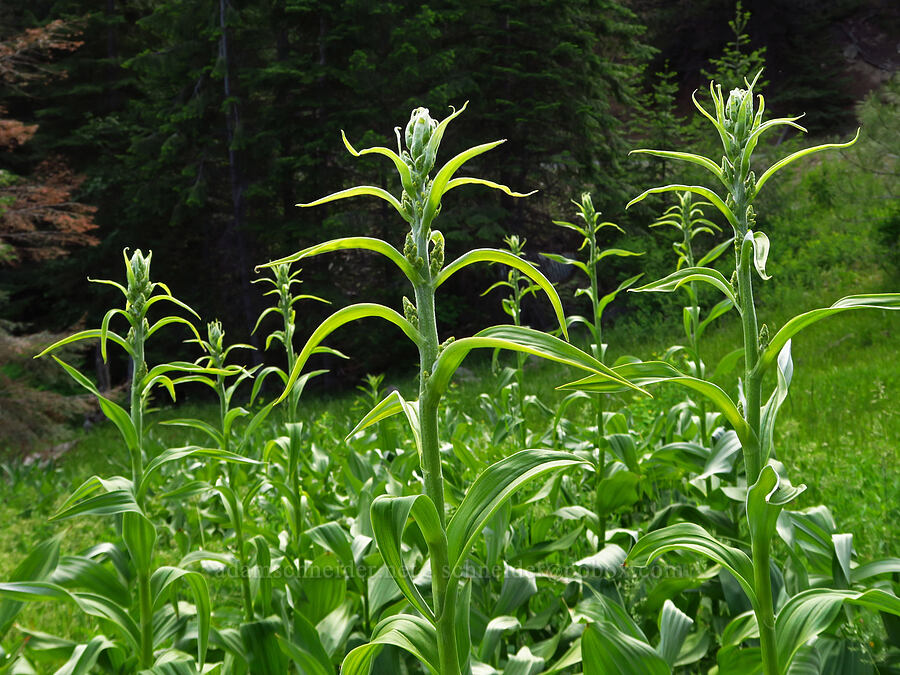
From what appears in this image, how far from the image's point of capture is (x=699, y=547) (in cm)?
127

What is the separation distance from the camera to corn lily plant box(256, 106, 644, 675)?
1.05 m

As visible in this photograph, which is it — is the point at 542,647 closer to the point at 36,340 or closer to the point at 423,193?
the point at 423,193

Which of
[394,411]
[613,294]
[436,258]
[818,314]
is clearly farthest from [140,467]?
[613,294]

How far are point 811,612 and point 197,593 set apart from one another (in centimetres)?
156

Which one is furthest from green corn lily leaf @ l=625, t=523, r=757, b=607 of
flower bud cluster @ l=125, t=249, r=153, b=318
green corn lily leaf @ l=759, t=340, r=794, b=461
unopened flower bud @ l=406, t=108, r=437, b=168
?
flower bud cluster @ l=125, t=249, r=153, b=318

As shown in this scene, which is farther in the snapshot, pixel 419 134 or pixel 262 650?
pixel 262 650

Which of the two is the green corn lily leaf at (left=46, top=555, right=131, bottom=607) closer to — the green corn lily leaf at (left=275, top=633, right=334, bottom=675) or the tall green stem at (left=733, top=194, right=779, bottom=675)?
the green corn lily leaf at (left=275, top=633, right=334, bottom=675)

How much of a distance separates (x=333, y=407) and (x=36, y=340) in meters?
4.01

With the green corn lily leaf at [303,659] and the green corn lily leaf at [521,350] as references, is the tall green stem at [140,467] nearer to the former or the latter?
the green corn lily leaf at [303,659]

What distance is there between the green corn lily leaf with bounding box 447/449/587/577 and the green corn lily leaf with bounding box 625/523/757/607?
0.38 meters

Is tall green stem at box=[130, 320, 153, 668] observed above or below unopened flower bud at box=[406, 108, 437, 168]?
below

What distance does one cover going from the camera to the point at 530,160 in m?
11.1

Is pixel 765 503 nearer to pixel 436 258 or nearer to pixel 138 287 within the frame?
pixel 436 258

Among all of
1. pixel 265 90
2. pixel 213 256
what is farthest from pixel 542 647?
pixel 213 256
